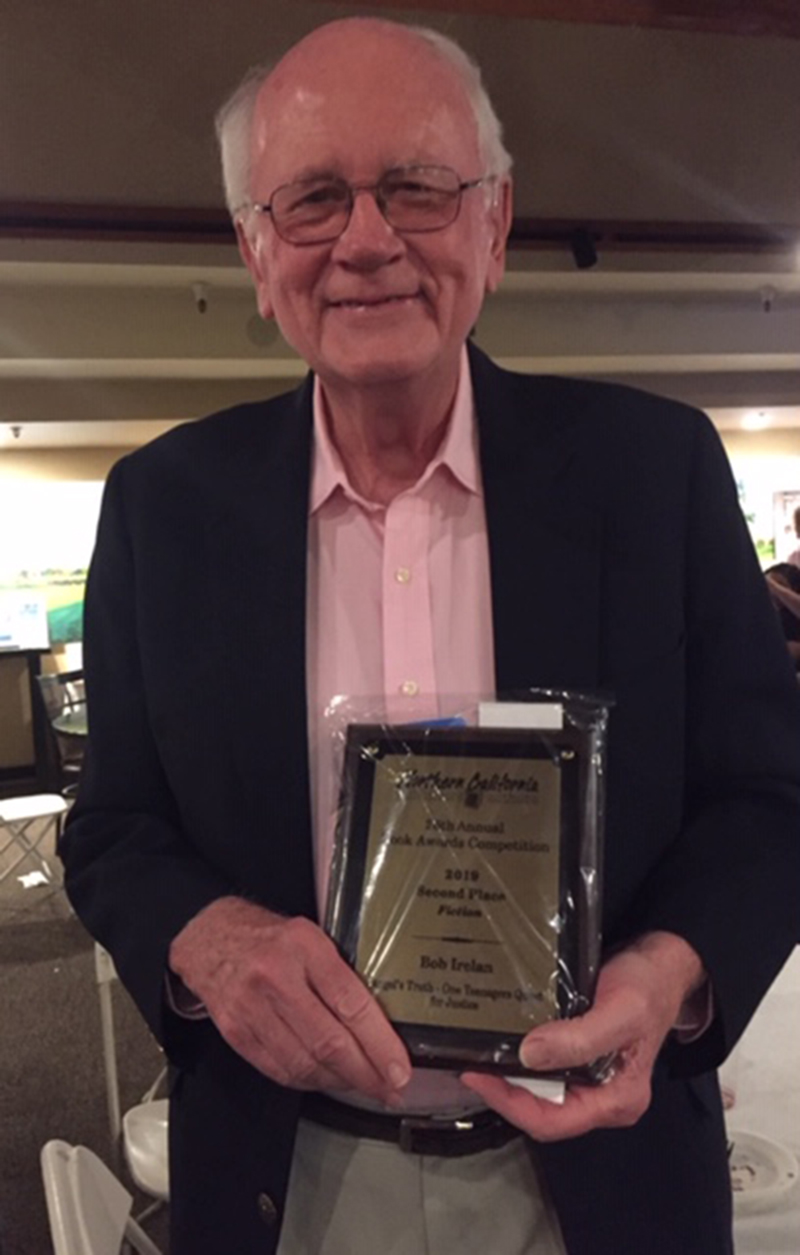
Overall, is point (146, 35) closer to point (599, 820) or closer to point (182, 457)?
point (182, 457)

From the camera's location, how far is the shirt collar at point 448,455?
3.02 ft

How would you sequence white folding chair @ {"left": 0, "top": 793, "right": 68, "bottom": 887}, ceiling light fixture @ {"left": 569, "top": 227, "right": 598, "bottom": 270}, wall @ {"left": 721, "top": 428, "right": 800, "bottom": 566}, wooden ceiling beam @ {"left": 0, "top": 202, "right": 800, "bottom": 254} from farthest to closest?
wall @ {"left": 721, "top": 428, "right": 800, "bottom": 566} → white folding chair @ {"left": 0, "top": 793, "right": 68, "bottom": 887} → ceiling light fixture @ {"left": 569, "top": 227, "right": 598, "bottom": 270} → wooden ceiling beam @ {"left": 0, "top": 202, "right": 800, "bottom": 254}

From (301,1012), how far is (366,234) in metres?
0.66

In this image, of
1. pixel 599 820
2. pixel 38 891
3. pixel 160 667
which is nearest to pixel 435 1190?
pixel 599 820

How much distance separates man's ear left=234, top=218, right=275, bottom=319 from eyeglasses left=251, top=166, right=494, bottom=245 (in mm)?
73

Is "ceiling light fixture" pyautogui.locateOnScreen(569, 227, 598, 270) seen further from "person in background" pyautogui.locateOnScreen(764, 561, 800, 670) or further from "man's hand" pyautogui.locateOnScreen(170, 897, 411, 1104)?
"man's hand" pyautogui.locateOnScreen(170, 897, 411, 1104)

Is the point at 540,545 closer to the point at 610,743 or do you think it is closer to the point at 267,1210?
the point at 610,743

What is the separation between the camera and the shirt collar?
920 millimetres

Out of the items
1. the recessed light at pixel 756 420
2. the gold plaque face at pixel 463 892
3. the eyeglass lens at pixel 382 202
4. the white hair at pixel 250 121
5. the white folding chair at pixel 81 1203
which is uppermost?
the recessed light at pixel 756 420

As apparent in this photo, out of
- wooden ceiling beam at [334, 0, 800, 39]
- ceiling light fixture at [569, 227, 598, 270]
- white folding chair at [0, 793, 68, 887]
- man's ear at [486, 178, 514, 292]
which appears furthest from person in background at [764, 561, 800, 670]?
man's ear at [486, 178, 514, 292]

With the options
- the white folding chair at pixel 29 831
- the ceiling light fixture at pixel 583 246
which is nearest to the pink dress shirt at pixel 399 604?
the white folding chair at pixel 29 831

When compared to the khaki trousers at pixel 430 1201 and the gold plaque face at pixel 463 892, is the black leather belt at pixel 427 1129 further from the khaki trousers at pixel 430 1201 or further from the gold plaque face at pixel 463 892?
the gold plaque face at pixel 463 892

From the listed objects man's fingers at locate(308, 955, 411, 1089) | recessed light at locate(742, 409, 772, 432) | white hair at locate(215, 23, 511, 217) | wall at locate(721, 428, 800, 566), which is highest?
recessed light at locate(742, 409, 772, 432)

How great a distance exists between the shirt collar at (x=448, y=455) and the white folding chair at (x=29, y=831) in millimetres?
3487
